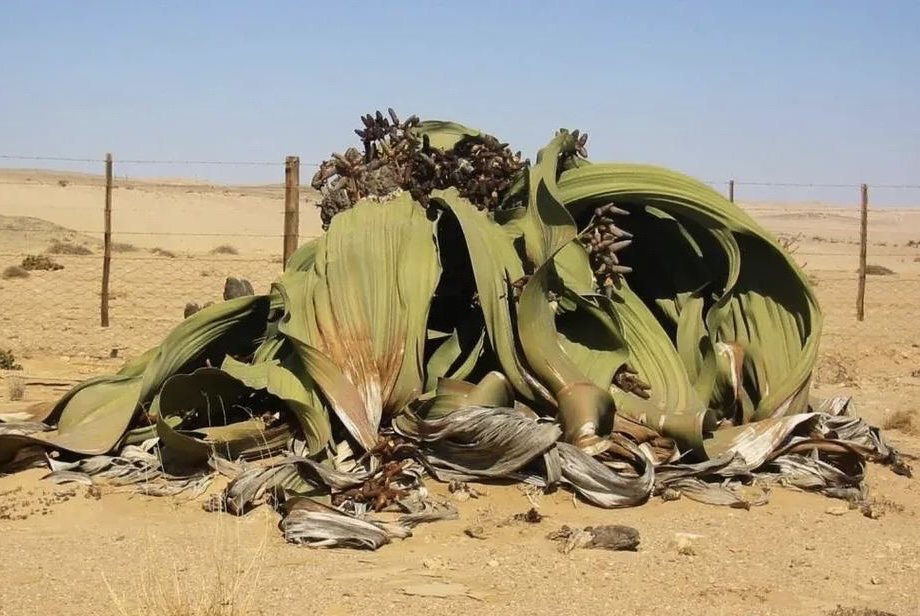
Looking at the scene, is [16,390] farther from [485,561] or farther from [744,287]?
[744,287]

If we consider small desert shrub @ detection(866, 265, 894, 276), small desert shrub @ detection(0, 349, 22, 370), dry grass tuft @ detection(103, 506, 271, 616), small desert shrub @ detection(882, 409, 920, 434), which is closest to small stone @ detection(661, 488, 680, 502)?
dry grass tuft @ detection(103, 506, 271, 616)

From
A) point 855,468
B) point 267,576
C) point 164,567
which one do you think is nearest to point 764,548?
point 855,468

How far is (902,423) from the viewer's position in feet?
24.6

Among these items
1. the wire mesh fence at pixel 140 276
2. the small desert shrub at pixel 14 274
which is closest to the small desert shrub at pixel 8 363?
the wire mesh fence at pixel 140 276

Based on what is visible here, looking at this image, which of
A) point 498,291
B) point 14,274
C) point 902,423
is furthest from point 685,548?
point 14,274

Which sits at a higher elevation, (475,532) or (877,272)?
(475,532)

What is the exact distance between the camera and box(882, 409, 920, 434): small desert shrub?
7.47 m

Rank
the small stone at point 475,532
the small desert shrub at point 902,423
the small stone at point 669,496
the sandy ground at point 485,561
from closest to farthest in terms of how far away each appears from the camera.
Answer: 1. the sandy ground at point 485,561
2. the small stone at point 475,532
3. the small stone at point 669,496
4. the small desert shrub at point 902,423

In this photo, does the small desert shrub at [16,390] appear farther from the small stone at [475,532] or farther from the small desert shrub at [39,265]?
the small desert shrub at [39,265]

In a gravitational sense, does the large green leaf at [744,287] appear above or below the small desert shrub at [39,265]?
above

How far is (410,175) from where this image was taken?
609 centimetres

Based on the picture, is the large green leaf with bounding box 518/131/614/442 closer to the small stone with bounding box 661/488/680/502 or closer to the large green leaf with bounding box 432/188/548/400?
the large green leaf with bounding box 432/188/548/400

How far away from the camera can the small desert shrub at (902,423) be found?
7470 mm

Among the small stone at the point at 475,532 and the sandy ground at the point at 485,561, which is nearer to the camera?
the sandy ground at the point at 485,561
